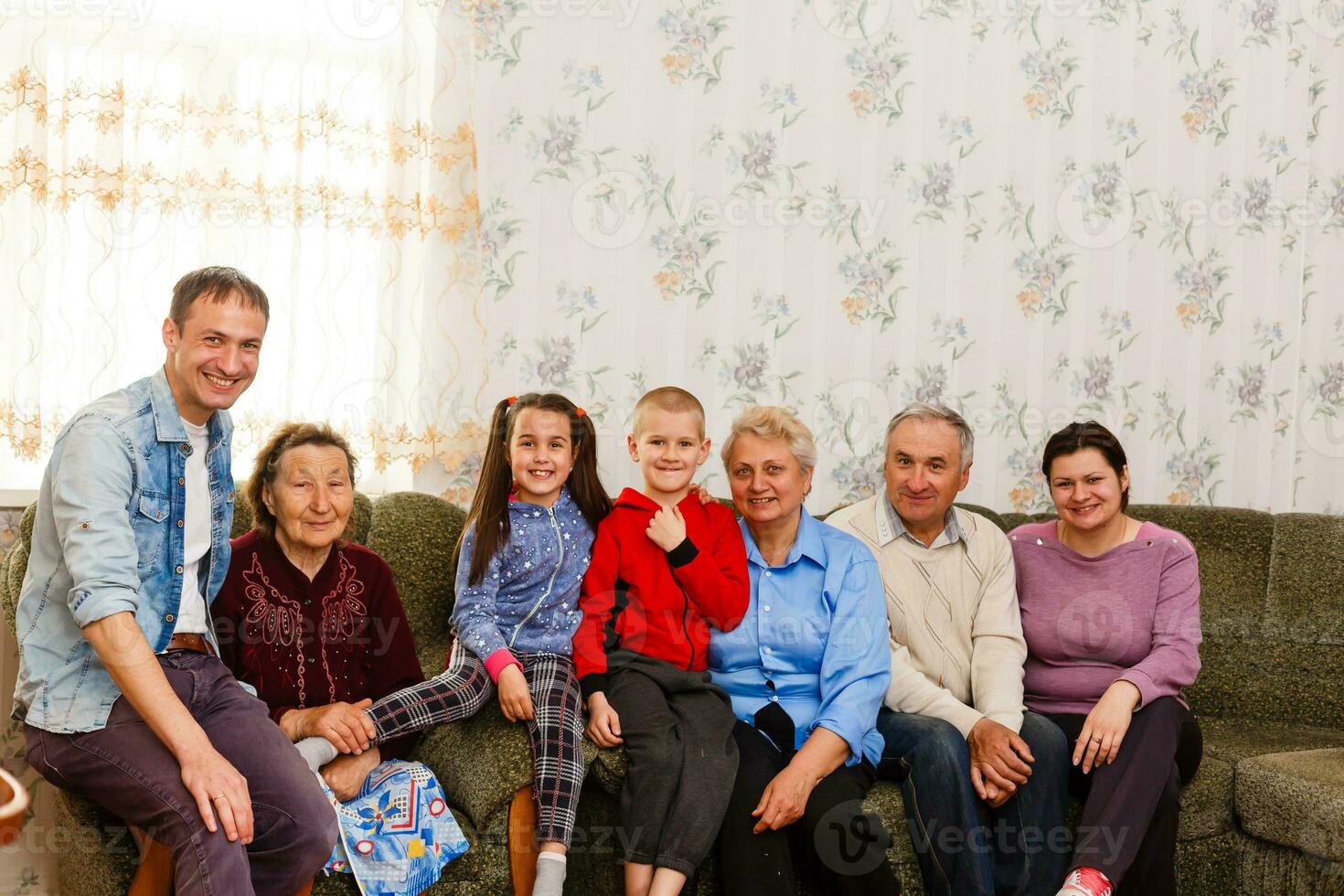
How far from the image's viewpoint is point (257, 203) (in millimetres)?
2557

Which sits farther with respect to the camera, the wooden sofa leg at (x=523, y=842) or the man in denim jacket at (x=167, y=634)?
the wooden sofa leg at (x=523, y=842)

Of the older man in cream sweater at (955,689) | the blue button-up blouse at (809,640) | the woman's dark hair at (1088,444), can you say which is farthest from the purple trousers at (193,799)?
the woman's dark hair at (1088,444)

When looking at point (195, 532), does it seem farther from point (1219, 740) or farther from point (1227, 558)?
point (1227, 558)

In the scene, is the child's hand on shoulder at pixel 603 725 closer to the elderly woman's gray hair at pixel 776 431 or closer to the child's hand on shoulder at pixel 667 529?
the child's hand on shoulder at pixel 667 529

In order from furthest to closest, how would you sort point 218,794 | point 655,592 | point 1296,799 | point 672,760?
point 655,592 → point 1296,799 → point 672,760 → point 218,794

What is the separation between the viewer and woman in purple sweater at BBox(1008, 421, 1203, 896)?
6.76ft

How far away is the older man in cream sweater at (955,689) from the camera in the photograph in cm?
201

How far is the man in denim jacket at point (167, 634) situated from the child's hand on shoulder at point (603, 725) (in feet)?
1.61

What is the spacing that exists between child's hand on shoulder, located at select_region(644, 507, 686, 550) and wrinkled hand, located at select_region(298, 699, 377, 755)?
634mm

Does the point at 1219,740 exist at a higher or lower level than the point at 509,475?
lower

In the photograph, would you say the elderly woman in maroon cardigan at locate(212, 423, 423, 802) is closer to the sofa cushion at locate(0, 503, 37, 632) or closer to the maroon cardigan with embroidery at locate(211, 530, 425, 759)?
the maroon cardigan with embroidery at locate(211, 530, 425, 759)

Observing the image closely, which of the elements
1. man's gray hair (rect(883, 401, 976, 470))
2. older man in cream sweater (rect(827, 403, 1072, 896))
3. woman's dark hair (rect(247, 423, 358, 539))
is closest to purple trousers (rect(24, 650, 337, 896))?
woman's dark hair (rect(247, 423, 358, 539))

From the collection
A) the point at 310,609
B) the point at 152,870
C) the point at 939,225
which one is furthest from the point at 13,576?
the point at 939,225

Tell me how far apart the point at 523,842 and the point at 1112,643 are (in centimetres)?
130
